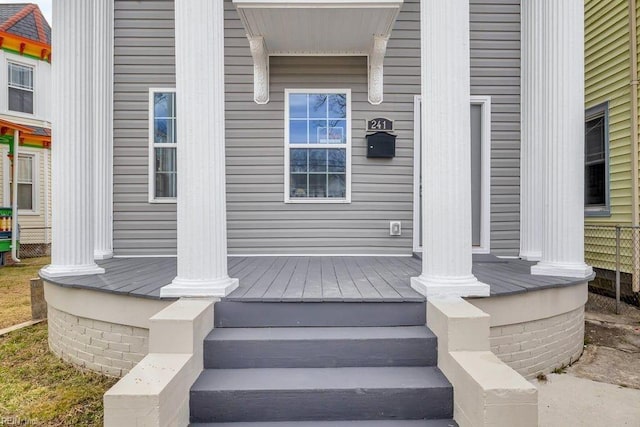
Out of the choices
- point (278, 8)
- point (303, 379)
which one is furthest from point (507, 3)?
point (303, 379)

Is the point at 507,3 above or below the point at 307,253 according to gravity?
above

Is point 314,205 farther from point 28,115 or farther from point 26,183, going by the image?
point 28,115

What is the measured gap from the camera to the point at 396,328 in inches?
98.3

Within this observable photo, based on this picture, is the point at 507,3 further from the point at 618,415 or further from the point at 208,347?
the point at 208,347

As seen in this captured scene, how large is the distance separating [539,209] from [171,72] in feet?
16.5

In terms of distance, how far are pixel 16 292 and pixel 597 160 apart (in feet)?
29.8

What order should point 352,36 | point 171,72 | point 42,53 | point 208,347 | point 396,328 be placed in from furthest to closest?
point 42,53
point 171,72
point 352,36
point 396,328
point 208,347

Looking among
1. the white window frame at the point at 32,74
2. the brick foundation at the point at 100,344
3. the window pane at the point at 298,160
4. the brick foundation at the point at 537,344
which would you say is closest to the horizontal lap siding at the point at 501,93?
the brick foundation at the point at 537,344

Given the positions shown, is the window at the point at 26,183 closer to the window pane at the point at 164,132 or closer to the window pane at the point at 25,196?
the window pane at the point at 25,196

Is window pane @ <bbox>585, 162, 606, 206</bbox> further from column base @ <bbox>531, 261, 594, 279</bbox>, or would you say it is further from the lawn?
the lawn

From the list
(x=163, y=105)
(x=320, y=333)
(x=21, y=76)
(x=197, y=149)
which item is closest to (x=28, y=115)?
(x=21, y=76)

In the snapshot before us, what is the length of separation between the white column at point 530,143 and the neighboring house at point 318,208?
36mm

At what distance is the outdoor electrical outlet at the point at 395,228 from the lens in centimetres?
485

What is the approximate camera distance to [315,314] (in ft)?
8.29
